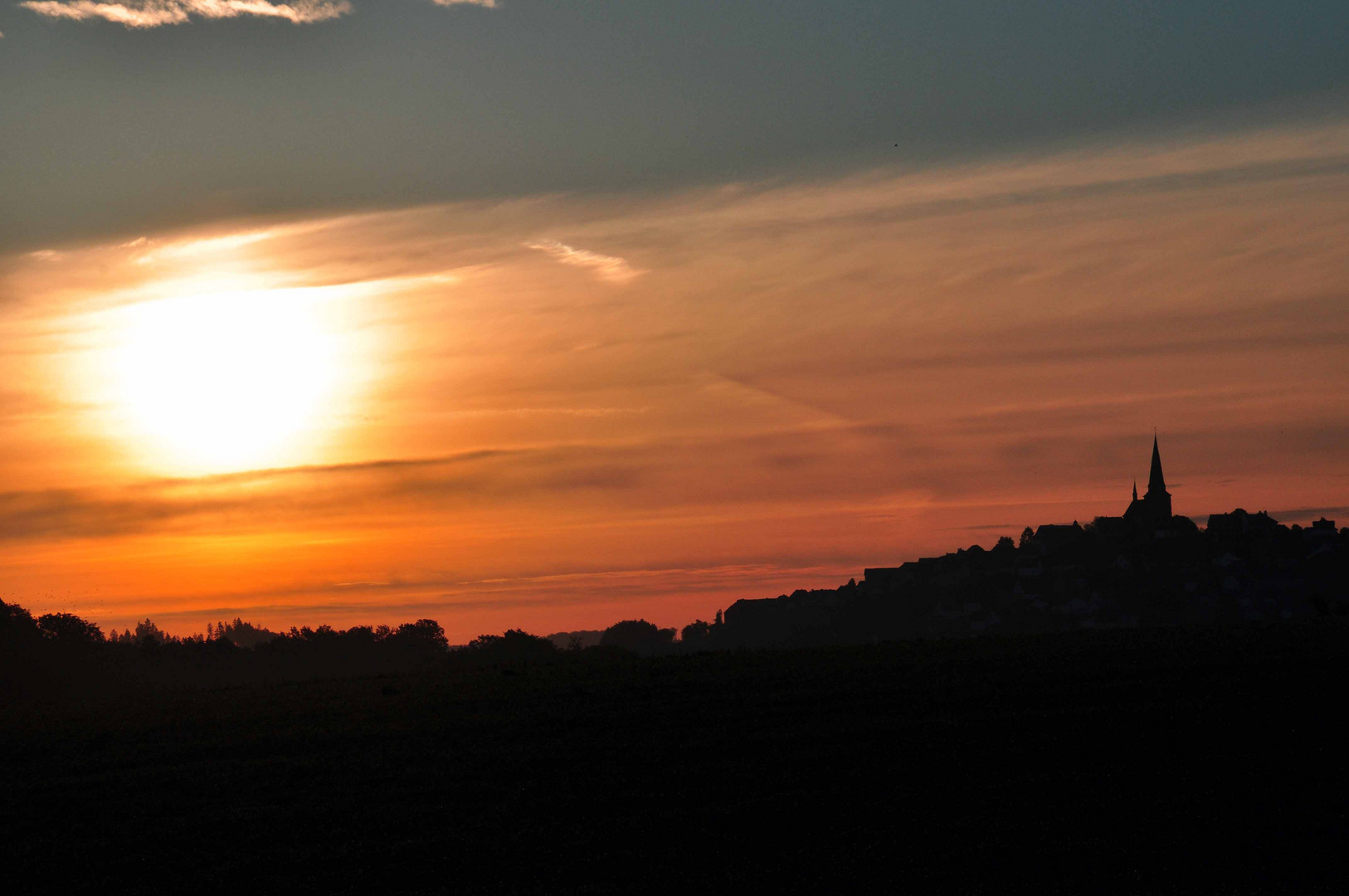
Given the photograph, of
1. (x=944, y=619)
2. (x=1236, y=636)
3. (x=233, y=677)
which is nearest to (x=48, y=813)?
(x=1236, y=636)

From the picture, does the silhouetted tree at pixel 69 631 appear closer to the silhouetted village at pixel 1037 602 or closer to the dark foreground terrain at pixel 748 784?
the silhouetted village at pixel 1037 602

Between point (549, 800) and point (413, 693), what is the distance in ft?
74.5

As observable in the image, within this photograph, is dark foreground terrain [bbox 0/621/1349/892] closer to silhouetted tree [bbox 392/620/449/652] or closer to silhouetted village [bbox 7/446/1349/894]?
silhouetted village [bbox 7/446/1349/894]

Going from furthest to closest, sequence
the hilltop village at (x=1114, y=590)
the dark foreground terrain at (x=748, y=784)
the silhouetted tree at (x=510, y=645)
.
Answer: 1. the hilltop village at (x=1114, y=590)
2. the silhouetted tree at (x=510, y=645)
3. the dark foreground terrain at (x=748, y=784)

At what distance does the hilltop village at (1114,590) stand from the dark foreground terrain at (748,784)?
107139 mm

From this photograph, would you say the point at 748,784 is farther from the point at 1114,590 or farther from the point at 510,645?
the point at 1114,590

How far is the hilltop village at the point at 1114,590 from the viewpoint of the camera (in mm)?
153125

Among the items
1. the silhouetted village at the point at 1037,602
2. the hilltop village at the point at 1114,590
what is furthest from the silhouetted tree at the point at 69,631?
the hilltop village at the point at 1114,590

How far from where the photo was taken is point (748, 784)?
A: 94.8ft

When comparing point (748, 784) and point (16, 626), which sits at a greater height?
point (16, 626)

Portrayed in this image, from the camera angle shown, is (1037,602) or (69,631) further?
(1037,602)

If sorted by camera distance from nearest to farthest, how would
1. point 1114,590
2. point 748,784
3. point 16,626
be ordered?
1. point 748,784
2. point 16,626
3. point 1114,590

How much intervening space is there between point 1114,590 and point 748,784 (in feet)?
512

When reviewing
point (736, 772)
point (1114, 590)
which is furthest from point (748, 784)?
point (1114, 590)
